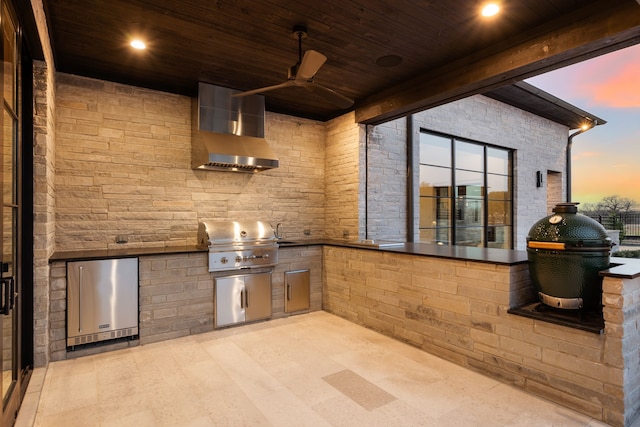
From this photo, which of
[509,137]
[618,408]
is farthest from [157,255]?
[509,137]

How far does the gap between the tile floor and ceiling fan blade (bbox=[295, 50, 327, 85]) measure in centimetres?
245

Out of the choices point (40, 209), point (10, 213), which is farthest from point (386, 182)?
point (10, 213)

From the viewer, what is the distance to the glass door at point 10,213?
176 centimetres

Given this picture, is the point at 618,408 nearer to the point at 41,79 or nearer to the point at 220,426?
the point at 220,426

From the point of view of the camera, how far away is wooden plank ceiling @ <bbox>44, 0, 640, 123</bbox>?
2535mm

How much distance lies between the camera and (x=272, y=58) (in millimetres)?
3428

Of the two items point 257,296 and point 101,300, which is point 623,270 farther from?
point 101,300

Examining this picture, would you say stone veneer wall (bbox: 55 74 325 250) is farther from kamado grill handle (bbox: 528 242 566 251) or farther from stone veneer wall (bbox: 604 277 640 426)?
stone veneer wall (bbox: 604 277 640 426)

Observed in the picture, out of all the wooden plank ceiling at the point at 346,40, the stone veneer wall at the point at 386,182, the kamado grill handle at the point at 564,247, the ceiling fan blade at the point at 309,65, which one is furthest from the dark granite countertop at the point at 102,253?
the kamado grill handle at the point at 564,247

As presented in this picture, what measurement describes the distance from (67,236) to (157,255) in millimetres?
1021

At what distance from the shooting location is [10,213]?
86.7 inches

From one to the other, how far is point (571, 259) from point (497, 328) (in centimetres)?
74

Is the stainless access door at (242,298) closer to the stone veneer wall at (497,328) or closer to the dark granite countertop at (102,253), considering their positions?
the dark granite countertop at (102,253)

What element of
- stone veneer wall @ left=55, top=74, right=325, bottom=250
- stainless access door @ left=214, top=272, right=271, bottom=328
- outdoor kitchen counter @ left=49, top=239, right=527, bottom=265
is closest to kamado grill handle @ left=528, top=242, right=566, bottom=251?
outdoor kitchen counter @ left=49, top=239, right=527, bottom=265
